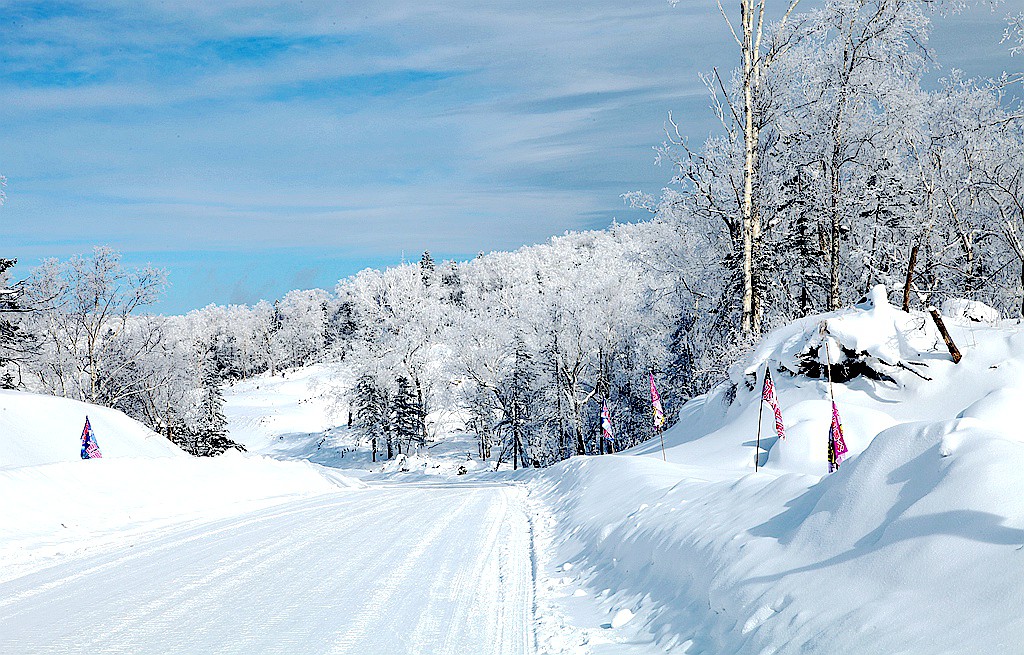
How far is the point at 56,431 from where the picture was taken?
100 ft

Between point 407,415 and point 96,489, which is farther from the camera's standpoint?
point 407,415

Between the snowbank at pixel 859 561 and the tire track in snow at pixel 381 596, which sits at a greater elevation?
the snowbank at pixel 859 561

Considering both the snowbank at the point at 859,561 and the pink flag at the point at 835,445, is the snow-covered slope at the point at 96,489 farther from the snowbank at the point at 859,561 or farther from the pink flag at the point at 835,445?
the pink flag at the point at 835,445

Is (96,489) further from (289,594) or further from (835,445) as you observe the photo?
(835,445)

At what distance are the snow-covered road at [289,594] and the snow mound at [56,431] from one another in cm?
2036

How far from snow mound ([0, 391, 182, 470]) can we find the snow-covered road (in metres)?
20.4

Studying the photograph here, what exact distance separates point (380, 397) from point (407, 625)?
58364mm

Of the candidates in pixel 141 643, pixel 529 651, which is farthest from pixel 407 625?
pixel 141 643

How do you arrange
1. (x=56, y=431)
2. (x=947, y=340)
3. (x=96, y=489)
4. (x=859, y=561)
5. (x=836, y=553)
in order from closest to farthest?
(x=859, y=561)
(x=836, y=553)
(x=947, y=340)
(x=96, y=489)
(x=56, y=431)

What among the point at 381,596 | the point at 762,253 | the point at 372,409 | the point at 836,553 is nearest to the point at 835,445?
the point at 836,553

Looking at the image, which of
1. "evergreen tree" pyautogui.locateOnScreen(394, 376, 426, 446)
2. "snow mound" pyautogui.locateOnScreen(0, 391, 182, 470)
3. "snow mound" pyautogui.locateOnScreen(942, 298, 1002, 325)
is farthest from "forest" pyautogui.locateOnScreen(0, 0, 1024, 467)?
"evergreen tree" pyautogui.locateOnScreen(394, 376, 426, 446)

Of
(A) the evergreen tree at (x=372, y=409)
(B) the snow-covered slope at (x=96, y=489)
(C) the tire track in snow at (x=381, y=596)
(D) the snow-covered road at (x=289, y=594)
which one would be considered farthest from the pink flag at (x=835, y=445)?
(A) the evergreen tree at (x=372, y=409)

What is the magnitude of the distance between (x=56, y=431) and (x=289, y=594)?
28.0 m

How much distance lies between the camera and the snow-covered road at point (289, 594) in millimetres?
5973
